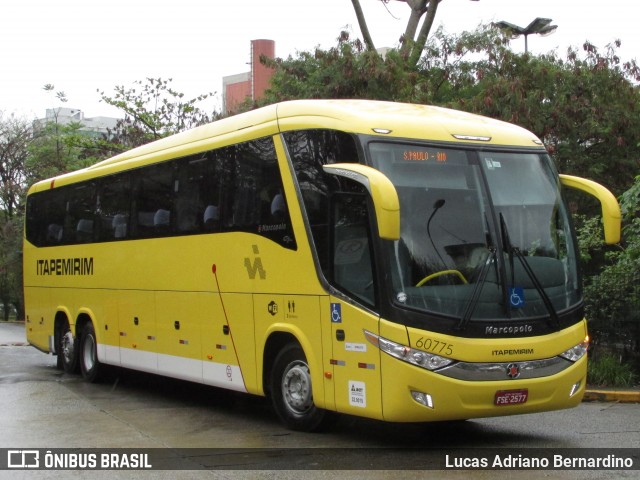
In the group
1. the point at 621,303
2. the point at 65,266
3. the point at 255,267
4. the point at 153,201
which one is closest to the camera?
the point at 255,267

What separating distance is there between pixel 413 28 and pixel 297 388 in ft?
65.6

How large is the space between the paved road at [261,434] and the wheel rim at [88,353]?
1541 mm

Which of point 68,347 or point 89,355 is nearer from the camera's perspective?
point 89,355

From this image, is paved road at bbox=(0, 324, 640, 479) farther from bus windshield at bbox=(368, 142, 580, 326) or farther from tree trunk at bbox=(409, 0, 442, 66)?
tree trunk at bbox=(409, 0, 442, 66)

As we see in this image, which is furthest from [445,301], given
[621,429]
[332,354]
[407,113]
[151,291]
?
[151,291]

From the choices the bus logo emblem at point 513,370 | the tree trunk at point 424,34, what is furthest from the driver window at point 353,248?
the tree trunk at point 424,34

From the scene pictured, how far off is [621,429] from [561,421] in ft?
2.91

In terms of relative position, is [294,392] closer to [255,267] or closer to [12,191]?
[255,267]

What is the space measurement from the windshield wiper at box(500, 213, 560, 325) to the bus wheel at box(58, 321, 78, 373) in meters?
9.81

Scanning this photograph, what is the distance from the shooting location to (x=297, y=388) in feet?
35.0

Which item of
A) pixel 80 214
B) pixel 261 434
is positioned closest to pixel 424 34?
pixel 80 214

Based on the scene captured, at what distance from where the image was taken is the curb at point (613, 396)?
13.5m

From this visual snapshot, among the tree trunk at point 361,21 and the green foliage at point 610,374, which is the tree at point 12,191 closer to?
the tree trunk at point 361,21

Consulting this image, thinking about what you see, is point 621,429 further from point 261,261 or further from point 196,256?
point 196,256
